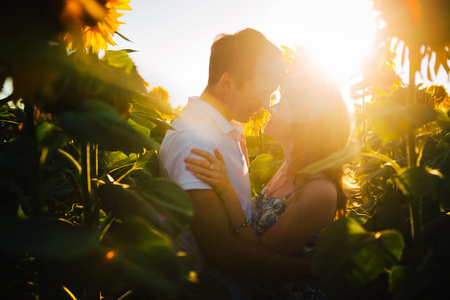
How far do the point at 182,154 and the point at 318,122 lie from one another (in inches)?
31.7

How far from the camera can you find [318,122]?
198 centimetres

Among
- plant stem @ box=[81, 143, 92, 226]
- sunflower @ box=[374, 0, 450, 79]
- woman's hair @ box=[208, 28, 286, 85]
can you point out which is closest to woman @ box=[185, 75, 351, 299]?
woman's hair @ box=[208, 28, 286, 85]

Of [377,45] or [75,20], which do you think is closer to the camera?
[75,20]

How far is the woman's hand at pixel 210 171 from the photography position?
5.09ft

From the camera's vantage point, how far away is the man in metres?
1.58

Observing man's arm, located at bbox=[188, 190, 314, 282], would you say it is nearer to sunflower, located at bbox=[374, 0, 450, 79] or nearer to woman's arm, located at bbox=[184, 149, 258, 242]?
woman's arm, located at bbox=[184, 149, 258, 242]

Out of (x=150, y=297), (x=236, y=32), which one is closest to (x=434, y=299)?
(x=150, y=297)

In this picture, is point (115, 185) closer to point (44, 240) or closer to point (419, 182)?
point (44, 240)

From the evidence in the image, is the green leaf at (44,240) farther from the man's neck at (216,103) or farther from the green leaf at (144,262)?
the man's neck at (216,103)

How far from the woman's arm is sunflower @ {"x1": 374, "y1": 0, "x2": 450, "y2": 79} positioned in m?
0.91

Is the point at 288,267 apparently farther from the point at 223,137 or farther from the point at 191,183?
the point at 223,137

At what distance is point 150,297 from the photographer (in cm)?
112

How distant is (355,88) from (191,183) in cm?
78

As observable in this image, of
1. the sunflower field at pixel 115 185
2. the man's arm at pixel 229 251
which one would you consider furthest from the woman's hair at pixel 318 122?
the sunflower field at pixel 115 185
